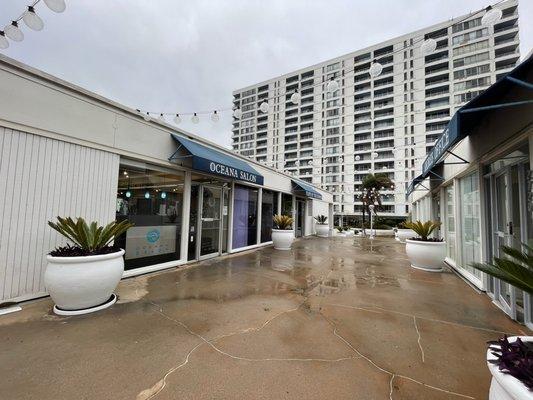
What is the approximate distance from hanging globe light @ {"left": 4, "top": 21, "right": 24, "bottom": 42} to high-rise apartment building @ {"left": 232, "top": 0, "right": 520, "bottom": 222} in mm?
31142

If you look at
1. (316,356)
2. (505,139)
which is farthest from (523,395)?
(505,139)

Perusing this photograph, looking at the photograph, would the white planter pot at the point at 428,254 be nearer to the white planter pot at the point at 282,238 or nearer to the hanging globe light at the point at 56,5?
the white planter pot at the point at 282,238

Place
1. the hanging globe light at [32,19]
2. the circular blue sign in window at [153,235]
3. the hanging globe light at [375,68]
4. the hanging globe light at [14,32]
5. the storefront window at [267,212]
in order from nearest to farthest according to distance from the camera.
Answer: the hanging globe light at [32,19] → the hanging globe light at [14,32] → the hanging globe light at [375,68] → the circular blue sign in window at [153,235] → the storefront window at [267,212]

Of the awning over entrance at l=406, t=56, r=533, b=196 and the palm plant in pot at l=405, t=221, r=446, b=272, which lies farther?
the palm plant in pot at l=405, t=221, r=446, b=272

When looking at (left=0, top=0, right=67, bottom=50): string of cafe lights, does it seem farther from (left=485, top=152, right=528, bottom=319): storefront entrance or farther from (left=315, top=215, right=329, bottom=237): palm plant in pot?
(left=315, top=215, right=329, bottom=237): palm plant in pot

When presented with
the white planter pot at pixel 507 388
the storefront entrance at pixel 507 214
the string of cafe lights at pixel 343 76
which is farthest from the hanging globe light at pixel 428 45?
the white planter pot at pixel 507 388

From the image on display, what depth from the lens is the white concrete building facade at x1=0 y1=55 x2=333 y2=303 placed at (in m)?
3.45

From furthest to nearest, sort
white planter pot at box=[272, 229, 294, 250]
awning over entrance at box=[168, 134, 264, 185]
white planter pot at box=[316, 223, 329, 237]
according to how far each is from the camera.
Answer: white planter pot at box=[316, 223, 329, 237] < white planter pot at box=[272, 229, 294, 250] < awning over entrance at box=[168, 134, 264, 185]

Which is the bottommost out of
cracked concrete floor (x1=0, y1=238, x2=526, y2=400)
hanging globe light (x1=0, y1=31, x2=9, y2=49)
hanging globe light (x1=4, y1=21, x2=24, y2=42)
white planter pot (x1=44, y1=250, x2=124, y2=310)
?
cracked concrete floor (x1=0, y1=238, x2=526, y2=400)

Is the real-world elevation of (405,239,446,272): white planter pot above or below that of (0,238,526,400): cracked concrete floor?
above

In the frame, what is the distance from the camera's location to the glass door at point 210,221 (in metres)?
6.90

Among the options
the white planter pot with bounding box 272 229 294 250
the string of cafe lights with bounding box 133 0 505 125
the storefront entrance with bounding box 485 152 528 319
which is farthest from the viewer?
the white planter pot with bounding box 272 229 294 250

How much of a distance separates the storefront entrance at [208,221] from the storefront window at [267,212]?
252 cm

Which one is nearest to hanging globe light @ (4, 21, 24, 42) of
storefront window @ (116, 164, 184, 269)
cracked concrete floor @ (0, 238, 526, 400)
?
storefront window @ (116, 164, 184, 269)
